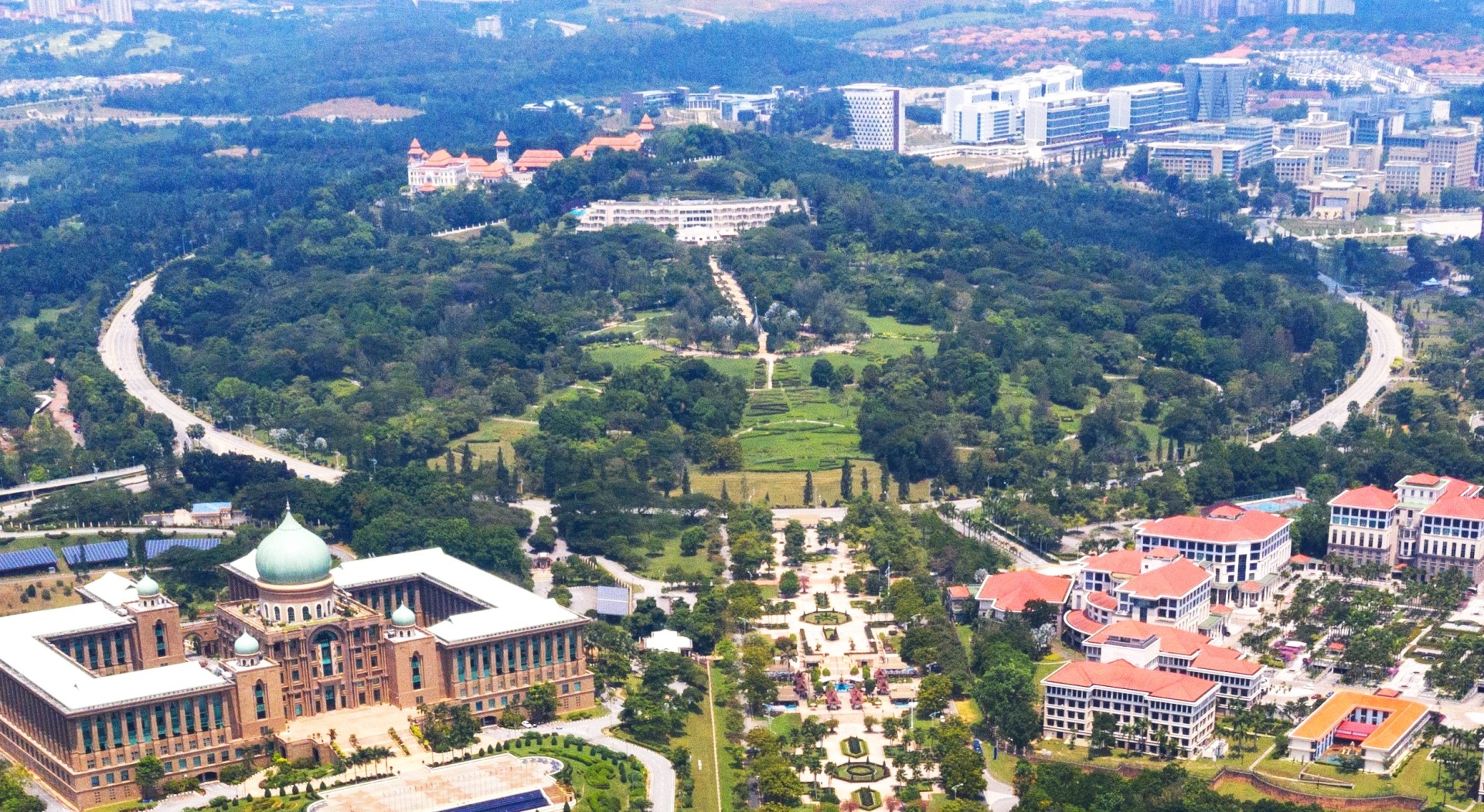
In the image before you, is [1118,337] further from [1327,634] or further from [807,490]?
[1327,634]

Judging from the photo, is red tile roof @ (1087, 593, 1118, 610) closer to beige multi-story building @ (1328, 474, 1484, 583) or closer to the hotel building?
the hotel building

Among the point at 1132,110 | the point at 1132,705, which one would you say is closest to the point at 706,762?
the point at 1132,705

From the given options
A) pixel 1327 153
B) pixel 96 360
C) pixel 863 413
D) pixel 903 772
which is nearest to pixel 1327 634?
pixel 903 772

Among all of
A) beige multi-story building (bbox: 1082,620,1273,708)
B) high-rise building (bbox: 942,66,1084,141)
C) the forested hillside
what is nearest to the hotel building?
beige multi-story building (bbox: 1082,620,1273,708)

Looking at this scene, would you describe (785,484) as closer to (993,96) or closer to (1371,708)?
(1371,708)

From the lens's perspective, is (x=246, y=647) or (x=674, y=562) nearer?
(x=246, y=647)

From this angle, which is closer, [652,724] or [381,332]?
[652,724]
